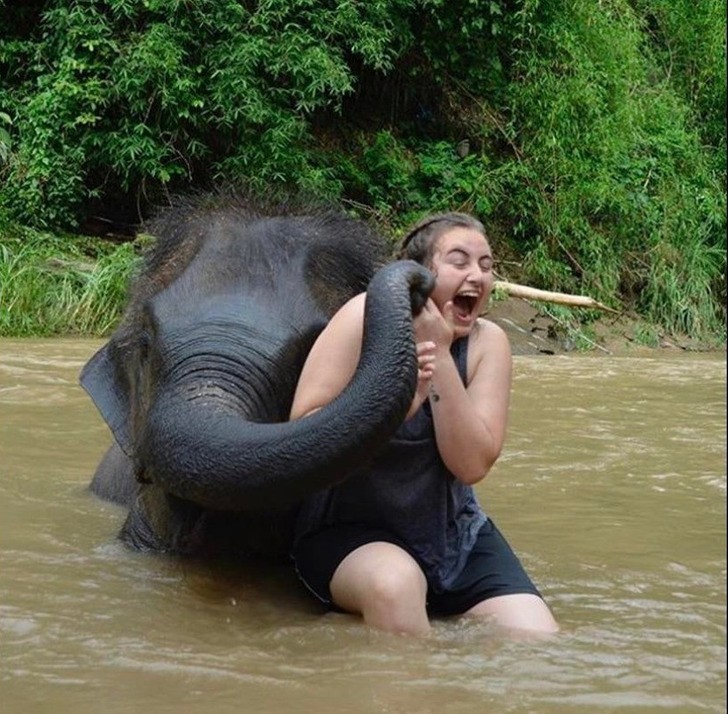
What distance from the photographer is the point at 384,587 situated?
128 inches

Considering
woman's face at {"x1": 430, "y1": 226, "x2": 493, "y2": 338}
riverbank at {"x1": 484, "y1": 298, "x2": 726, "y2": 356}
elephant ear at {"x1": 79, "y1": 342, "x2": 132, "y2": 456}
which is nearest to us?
woman's face at {"x1": 430, "y1": 226, "x2": 493, "y2": 338}

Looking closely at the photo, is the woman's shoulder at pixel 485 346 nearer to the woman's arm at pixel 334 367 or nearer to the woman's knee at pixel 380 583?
the woman's arm at pixel 334 367

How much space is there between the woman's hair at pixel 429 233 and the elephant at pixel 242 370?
1.01 feet

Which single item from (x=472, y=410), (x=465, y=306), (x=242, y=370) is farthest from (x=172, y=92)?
(x=472, y=410)

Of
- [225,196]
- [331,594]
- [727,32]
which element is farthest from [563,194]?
[727,32]

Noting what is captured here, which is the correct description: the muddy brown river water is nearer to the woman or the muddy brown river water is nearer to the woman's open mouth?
the woman

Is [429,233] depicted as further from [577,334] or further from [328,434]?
[577,334]

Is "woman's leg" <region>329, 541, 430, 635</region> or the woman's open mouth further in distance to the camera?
the woman's open mouth

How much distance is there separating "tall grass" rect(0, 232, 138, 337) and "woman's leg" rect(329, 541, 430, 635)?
318 inches

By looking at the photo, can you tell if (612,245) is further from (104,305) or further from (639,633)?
(639,633)

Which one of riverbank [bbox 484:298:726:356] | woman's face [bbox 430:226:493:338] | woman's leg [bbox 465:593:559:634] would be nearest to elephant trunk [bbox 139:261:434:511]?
woman's face [bbox 430:226:493:338]

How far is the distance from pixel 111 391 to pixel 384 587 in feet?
4.62

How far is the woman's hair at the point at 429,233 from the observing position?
3510 millimetres

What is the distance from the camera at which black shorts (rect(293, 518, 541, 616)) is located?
3451mm
